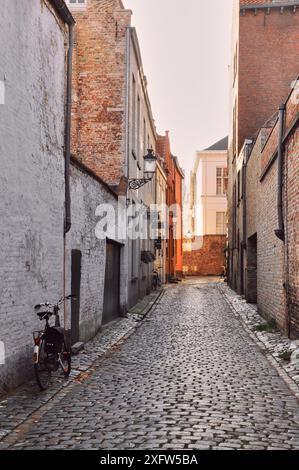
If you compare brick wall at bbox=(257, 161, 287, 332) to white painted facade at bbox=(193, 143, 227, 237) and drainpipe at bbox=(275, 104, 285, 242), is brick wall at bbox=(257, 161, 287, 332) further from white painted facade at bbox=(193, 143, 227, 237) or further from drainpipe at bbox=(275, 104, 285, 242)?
white painted facade at bbox=(193, 143, 227, 237)

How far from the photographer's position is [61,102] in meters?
9.87

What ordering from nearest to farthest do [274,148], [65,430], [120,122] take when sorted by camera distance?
[65,430], [274,148], [120,122]

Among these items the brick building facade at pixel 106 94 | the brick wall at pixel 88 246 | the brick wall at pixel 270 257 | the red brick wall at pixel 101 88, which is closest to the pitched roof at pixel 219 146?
the brick building facade at pixel 106 94

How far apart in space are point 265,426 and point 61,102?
647cm

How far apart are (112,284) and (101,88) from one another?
600 cm

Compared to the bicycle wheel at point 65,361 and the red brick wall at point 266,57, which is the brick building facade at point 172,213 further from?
the bicycle wheel at point 65,361

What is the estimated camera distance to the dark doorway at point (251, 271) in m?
21.1

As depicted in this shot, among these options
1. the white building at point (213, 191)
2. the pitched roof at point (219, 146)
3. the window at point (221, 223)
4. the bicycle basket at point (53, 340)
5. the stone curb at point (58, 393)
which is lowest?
the stone curb at point (58, 393)

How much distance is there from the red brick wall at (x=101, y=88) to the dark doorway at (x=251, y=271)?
6.78m

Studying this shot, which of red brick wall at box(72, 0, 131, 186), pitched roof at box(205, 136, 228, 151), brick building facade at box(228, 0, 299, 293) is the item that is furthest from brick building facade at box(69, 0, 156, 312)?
pitched roof at box(205, 136, 228, 151)

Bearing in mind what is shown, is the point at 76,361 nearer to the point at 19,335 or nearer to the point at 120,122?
the point at 19,335

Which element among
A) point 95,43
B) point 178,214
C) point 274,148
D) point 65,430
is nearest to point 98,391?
point 65,430

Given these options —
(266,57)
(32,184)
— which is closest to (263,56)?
(266,57)

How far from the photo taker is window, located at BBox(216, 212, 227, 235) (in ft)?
158
